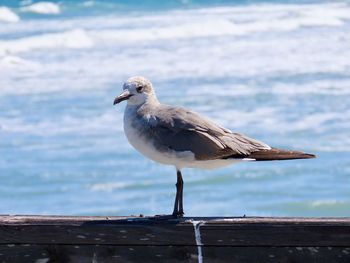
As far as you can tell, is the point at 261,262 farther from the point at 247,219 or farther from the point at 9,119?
the point at 9,119

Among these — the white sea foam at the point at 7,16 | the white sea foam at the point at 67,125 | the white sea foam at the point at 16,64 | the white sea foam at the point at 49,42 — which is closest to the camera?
the white sea foam at the point at 67,125

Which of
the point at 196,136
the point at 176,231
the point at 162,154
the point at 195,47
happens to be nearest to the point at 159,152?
the point at 162,154

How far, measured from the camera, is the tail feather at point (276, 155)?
3.74m

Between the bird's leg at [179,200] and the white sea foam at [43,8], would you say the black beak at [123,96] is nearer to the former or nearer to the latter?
the bird's leg at [179,200]

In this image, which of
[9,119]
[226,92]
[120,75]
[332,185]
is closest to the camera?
[332,185]

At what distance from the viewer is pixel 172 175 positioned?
10.7m

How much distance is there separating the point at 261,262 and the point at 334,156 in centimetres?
808

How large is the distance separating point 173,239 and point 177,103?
11462 millimetres

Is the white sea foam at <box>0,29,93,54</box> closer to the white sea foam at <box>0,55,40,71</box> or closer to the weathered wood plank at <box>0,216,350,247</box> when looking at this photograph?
the white sea foam at <box>0,55,40,71</box>

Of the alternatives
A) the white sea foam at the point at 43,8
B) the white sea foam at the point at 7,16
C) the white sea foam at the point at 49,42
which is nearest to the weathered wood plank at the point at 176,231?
the white sea foam at the point at 49,42

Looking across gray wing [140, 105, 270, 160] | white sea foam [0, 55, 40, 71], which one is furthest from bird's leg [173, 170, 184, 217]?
white sea foam [0, 55, 40, 71]

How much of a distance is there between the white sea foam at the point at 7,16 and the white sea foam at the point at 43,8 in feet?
2.80

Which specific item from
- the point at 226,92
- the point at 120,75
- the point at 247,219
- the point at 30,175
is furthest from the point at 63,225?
the point at 120,75

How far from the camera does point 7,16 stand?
111ft
